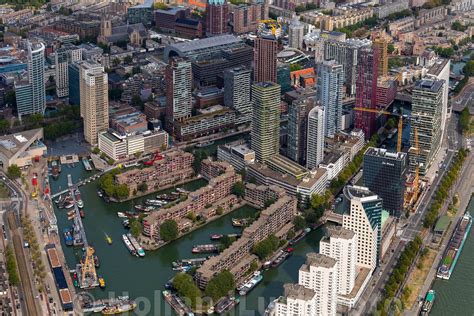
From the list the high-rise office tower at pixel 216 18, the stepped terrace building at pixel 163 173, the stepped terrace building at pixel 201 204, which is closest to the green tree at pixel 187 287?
the stepped terrace building at pixel 201 204

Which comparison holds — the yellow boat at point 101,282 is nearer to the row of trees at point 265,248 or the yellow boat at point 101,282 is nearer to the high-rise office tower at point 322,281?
the row of trees at point 265,248

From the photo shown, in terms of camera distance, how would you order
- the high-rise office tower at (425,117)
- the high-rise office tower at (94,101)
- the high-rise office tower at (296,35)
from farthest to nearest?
the high-rise office tower at (296,35) < the high-rise office tower at (94,101) < the high-rise office tower at (425,117)

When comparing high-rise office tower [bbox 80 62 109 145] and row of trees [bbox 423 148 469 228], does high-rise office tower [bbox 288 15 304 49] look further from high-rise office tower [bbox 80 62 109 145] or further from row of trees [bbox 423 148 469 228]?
row of trees [bbox 423 148 469 228]

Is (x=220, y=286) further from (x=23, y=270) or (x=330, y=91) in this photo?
(x=330, y=91)

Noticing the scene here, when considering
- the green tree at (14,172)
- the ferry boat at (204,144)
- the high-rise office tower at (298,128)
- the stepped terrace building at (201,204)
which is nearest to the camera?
the stepped terrace building at (201,204)

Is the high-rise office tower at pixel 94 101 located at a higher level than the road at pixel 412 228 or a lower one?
higher

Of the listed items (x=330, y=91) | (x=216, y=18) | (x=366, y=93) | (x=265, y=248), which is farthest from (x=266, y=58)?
(x=265, y=248)

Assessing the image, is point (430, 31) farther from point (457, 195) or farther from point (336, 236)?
point (336, 236)
